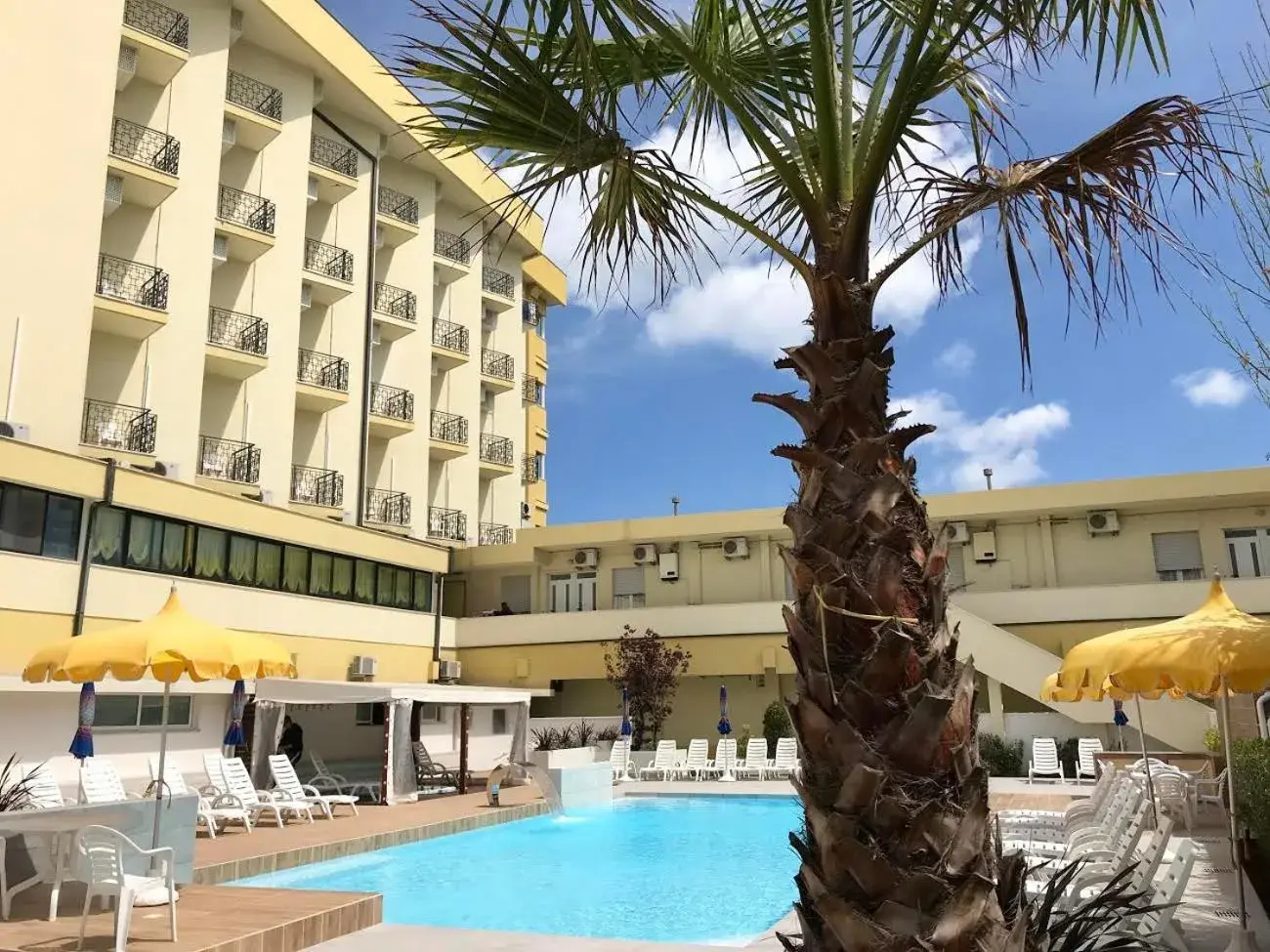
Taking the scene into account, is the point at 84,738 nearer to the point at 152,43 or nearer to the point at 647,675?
the point at 647,675

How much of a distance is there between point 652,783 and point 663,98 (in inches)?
799

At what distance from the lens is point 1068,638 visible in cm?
2594

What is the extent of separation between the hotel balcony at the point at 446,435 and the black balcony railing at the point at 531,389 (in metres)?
5.71

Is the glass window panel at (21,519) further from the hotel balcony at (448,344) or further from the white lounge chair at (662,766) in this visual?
the hotel balcony at (448,344)

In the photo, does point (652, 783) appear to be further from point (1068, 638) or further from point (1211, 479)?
point (1211, 479)

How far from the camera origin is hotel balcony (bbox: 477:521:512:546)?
36.8m

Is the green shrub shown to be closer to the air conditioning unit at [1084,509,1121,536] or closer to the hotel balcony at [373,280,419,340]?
the air conditioning unit at [1084,509,1121,536]

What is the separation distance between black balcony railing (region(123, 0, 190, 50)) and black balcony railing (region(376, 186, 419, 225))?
8774mm

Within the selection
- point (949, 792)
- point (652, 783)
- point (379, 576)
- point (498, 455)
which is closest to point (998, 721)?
point (652, 783)

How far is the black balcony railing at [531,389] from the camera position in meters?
41.4

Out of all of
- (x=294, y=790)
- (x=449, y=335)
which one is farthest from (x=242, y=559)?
(x=449, y=335)

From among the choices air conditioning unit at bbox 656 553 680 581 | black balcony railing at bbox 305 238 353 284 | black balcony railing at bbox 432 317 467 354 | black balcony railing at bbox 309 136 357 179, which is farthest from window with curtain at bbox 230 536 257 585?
black balcony railing at bbox 432 317 467 354

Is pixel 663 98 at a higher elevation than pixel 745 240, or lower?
higher

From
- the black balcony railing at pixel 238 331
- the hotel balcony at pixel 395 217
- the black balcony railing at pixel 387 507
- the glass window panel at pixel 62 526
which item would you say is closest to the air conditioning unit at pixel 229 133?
the black balcony railing at pixel 238 331
